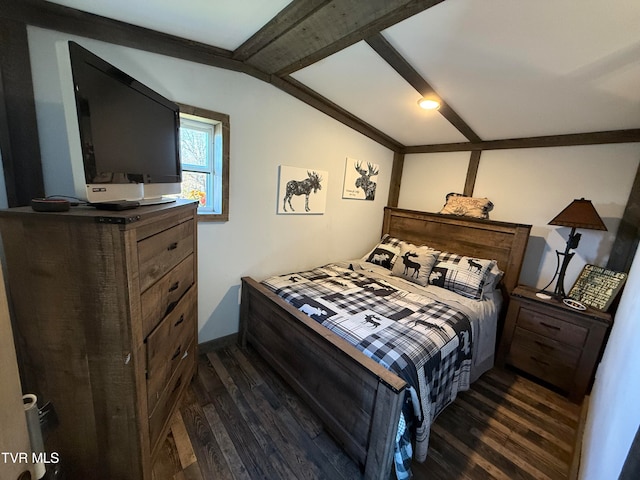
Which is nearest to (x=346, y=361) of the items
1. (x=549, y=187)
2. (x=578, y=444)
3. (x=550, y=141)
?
(x=578, y=444)

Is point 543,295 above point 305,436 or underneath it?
above

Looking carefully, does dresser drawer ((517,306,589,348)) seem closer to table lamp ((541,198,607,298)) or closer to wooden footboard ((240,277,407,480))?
table lamp ((541,198,607,298))

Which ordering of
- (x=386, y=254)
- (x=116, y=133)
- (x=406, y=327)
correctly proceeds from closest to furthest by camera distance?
1. (x=116, y=133)
2. (x=406, y=327)
3. (x=386, y=254)

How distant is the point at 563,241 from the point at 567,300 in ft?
1.94

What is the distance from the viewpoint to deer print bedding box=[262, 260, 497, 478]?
1354mm

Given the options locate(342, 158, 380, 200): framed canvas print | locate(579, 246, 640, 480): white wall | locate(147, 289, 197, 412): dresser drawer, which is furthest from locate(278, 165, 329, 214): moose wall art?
locate(579, 246, 640, 480): white wall

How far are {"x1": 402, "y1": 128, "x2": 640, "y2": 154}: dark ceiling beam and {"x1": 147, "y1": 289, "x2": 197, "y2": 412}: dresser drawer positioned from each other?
122 inches

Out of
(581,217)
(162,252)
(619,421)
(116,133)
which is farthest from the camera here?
(581,217)

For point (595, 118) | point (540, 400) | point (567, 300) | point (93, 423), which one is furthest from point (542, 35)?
point (93, 423)

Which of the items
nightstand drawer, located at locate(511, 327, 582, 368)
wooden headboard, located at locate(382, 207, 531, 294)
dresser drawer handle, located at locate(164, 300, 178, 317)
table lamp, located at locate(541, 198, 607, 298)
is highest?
table lamp, located at locate(541, 198, 607, 298)

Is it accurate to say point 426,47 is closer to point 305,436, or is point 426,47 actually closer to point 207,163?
point 207,163

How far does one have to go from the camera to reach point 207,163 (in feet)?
6.66

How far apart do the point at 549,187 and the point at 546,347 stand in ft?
4.83

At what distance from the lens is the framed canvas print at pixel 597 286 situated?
1.97m
